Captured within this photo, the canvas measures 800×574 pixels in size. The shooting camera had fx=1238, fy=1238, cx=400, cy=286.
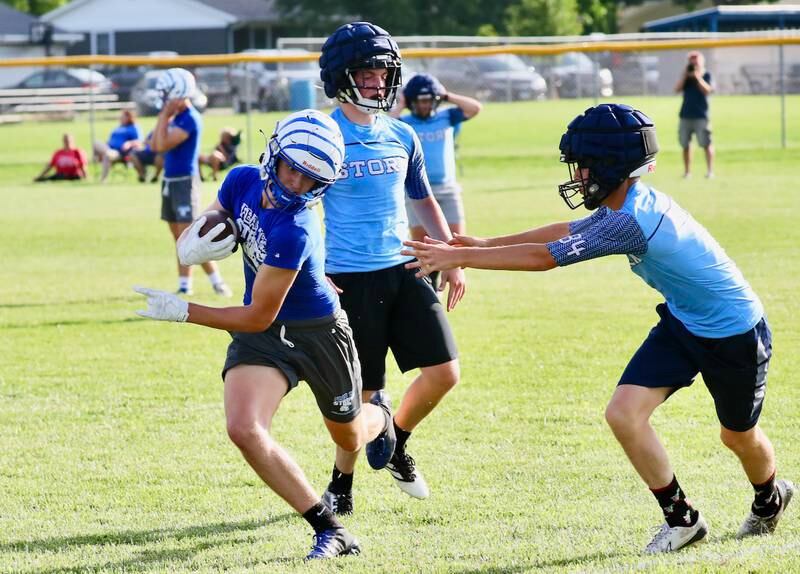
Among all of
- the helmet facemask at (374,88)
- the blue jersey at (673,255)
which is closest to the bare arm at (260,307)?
the blue jersey at (673,255)

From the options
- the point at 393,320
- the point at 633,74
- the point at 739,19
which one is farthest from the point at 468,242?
the point at 739,19

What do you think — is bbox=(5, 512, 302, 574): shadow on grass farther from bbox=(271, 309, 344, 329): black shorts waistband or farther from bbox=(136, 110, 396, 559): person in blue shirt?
bbox=(271, 309, 344, 329): black shorts waistband

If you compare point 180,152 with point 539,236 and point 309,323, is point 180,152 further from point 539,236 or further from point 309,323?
point 539,236

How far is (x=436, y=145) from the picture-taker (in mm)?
11477

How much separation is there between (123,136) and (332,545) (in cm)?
2258

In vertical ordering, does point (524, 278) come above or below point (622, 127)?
below

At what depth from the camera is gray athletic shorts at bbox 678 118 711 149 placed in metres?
21.7

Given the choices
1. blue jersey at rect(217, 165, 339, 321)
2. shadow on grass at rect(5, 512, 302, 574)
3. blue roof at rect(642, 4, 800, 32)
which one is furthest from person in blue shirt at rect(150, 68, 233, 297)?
blue roof at rect(642, 4, 800, 32)

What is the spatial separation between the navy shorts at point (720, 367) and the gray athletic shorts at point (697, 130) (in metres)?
17.1

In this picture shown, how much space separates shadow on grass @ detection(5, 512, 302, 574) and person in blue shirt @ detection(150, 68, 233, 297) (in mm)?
6395

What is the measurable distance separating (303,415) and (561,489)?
7.34 ft

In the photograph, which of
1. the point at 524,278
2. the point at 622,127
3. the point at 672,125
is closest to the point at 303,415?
the point at 622,127

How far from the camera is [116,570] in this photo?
16.8 feet

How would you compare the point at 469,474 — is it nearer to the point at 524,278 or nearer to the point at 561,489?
the point at 561,489
